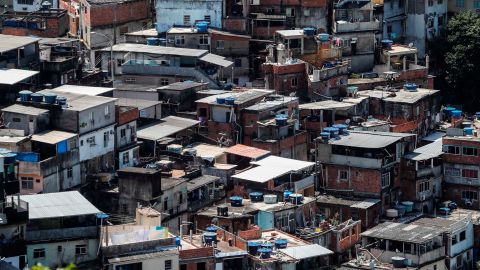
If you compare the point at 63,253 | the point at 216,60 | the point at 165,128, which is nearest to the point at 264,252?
the point at 63,253

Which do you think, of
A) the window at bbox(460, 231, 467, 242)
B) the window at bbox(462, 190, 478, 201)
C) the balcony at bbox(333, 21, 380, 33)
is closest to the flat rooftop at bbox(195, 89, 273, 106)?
the balcony at bbox(333, 21, 380, 33)

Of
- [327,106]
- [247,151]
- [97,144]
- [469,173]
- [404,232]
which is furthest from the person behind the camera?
[327,106]

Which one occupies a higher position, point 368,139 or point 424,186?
point 368,139

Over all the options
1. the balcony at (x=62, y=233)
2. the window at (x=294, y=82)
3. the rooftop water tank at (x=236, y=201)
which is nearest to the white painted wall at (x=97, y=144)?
the rooftop water tank at (x=236, y=201)

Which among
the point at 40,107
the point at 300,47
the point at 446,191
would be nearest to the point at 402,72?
the point at 300,47

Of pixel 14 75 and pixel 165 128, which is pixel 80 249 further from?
pixel 14 75

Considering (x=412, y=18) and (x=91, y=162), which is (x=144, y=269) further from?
(x=412, y=18)

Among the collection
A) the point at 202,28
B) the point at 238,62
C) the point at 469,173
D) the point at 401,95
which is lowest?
the point at 469,173
